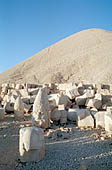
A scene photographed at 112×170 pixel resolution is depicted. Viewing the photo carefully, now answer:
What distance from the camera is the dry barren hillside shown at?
63.6 ft

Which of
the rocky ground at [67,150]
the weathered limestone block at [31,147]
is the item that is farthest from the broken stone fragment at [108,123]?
the weathered limestone block at [31,147]

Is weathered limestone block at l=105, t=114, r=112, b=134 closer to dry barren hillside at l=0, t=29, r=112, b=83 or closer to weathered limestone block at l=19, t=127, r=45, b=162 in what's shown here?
weathered limestone block at l=19, t=127, r=45, b=162

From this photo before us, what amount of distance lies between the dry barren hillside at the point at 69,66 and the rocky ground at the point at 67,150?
34.8ft

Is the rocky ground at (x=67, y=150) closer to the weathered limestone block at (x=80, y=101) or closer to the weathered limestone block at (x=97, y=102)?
the weathered limestone block at (x=97, y=102)

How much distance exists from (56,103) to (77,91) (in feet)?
5.89

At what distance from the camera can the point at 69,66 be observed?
78.2ft

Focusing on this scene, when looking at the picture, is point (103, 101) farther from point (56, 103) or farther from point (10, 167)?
point (10, 167)

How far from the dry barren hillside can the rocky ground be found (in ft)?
34.8

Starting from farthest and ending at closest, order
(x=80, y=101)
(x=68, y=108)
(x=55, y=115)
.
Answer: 1. (x=80, y=101)
2. (x=68, y=108)
3. (x=55, y=115)

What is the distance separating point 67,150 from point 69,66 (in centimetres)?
2023

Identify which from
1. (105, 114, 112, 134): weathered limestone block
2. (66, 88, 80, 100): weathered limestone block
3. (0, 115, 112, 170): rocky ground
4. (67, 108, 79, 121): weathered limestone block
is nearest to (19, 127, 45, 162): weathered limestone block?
(0, 115, 112, 170): rocky ground

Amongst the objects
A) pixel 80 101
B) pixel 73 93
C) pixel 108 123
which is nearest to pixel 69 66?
pixel 73 93

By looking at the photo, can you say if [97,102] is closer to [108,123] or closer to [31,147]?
[108,123]

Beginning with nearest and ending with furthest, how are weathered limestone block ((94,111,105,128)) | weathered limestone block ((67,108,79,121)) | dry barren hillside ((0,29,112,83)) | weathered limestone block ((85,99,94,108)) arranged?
1. weathered limestone block ((94,111,105,128))
2. weathered limestone block ((67,108,79,121))
3. weathered limestone block ((85,99,94,108))
4. dry barren hillside ((0,29,112,83))
